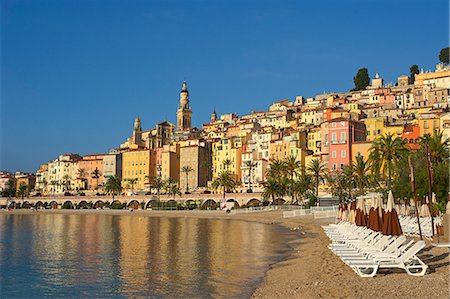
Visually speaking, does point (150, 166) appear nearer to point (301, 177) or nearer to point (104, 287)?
point (301, 177)

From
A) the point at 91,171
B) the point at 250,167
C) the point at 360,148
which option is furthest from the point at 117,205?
the point at 360,148

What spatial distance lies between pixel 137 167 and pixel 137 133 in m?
34.8

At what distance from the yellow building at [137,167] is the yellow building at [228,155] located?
18.5 m

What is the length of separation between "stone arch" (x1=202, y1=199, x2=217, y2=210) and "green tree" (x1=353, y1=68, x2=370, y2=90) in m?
70.8

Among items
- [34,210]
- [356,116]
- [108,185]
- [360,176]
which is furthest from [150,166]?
[360,176]

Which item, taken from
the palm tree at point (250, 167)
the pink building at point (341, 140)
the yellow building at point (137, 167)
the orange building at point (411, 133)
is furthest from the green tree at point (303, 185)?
the yellow building at point (137, 167)

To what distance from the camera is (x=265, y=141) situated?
114688 millimetres

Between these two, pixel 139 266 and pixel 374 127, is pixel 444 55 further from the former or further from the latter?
pixel 139 266

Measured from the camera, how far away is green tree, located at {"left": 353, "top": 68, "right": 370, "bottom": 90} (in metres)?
149

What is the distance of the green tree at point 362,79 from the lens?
149 m

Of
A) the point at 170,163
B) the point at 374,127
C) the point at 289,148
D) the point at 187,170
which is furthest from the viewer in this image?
the point at 170,163

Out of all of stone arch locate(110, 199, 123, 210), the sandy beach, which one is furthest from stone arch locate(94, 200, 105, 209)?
the sandy beach

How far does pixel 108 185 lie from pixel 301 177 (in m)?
55.4

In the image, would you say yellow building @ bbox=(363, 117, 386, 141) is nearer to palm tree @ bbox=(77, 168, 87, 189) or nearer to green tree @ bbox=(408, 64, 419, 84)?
green tree @ bbox=(408, 64, 419, 84)
